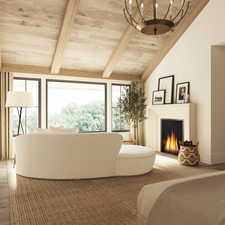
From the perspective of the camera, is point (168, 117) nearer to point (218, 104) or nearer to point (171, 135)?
point (171, 135)

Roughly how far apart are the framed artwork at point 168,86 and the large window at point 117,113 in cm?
127

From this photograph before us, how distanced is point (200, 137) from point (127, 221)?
356 cm

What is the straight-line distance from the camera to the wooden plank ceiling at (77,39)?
4.53 meters

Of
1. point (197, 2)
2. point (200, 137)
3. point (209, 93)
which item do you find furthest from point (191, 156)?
point (197, 2)

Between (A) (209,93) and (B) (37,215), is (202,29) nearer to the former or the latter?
Answer: (A) (209,93)

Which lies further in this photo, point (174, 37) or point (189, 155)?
point (174, 37)

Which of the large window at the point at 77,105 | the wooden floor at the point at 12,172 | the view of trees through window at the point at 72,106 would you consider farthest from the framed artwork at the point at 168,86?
the large window at the point at 77,105

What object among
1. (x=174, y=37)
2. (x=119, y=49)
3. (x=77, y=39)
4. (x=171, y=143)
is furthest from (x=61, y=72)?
(x=171, y=143)

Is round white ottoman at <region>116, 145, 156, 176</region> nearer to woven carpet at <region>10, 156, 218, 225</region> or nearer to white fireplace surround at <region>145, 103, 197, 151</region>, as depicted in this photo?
woven carpet at <region>10, 156, 218, 225</region>

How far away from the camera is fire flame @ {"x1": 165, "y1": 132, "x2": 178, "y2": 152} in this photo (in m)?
6.00

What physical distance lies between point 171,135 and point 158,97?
1.17 m

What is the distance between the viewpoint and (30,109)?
6.22m

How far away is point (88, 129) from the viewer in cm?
704

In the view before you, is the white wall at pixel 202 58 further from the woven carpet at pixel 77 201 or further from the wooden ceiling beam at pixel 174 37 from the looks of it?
the woven carpet at pixel 77 201
